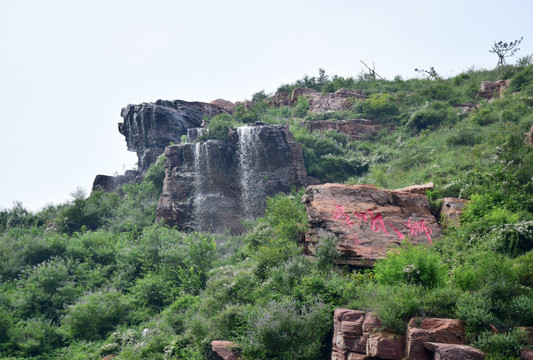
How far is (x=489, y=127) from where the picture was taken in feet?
75.6

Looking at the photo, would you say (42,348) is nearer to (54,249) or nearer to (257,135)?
(54,249)

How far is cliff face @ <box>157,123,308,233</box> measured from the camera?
25.7 m

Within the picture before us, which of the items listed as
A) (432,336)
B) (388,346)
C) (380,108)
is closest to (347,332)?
(388,346)

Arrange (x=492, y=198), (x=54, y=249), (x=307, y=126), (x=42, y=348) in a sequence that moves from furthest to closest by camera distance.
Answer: (x=307, y=126) → (x=54, y=249) → (x=42, y=348) → (x=492, y=198)

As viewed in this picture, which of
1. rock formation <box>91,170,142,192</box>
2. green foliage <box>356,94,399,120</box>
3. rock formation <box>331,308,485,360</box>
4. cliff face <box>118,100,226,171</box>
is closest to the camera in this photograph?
rock formation <box>331,308,485,360</box>

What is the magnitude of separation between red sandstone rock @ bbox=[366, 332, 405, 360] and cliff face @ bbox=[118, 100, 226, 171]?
1016 inches

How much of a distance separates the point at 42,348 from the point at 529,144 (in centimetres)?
1839

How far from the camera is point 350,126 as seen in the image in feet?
108

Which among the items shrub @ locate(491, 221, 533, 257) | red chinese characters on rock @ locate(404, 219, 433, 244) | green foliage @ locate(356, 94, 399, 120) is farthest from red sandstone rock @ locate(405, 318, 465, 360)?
green foliage @ locate(356, 94, 399, 120)

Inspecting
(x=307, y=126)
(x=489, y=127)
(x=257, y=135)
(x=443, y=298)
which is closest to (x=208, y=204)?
(x=257, y=135)

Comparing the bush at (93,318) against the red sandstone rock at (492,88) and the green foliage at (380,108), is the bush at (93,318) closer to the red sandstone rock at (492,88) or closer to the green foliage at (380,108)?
the green foliage at (380,108)

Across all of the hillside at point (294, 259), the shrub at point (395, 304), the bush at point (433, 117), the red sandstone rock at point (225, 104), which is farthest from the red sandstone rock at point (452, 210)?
the red sandstone rock at point (225, 104)

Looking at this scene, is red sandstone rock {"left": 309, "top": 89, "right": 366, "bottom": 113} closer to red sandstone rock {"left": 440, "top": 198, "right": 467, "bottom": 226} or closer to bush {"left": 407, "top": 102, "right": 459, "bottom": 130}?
bush {"left": 407, "top": 102, "right": 459, "bottom": 130}

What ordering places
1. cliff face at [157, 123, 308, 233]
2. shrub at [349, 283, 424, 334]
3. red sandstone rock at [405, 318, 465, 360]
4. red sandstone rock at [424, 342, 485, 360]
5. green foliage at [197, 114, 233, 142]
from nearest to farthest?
red sandstone rock at [424, 342, 485, 360] < red sandstone rock at [405, 318, 465, 360] < shrub at [349, 283, 424, 334] < cliff face at [157, 123, 308, 233] < green foliage at [197, 114, 233, 142]
